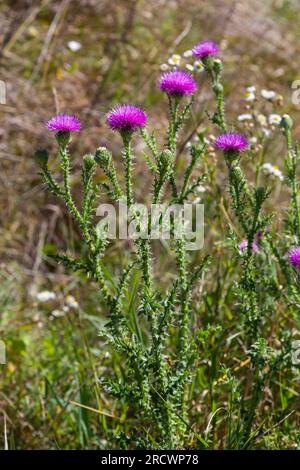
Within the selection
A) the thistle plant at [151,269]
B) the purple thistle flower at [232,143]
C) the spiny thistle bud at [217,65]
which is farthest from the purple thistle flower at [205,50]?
the purple thistle flower at [232,143]

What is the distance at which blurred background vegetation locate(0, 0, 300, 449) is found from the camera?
6.85 feet

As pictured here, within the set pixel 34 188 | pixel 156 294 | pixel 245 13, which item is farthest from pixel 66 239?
pixel 245 13

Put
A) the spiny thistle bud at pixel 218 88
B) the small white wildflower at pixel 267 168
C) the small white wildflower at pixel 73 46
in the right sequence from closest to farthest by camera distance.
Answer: the spiny thistle bud at pixel 218 88
the small white wildflower at pixel 267 168
the small white wildflower at pixel 73 46

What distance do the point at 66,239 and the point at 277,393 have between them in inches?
58.0

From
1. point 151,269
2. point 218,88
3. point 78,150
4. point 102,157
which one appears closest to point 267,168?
point 218,88

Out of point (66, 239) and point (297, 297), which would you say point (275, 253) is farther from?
point (66, 239)

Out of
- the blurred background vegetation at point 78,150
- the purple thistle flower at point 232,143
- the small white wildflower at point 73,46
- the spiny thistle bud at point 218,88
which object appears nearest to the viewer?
the purple thistle flower at point 232,143

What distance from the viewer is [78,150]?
11.6 feet

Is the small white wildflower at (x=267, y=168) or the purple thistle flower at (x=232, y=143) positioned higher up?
the small white wildflower at (x=267, y=168)

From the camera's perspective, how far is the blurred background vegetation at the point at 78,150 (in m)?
2.09

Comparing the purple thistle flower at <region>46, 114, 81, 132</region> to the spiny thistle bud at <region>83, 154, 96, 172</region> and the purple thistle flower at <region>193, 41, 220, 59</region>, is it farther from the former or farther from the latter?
the purple thistle flower at <region>193, 41, 220, 59</region>

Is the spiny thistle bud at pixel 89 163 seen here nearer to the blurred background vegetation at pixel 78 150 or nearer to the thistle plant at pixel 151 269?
the thistle plant at pixel 151 269

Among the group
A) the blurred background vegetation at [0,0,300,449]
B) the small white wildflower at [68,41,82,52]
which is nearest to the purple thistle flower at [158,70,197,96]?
the blurred background vegetation at [0,0,300,449]

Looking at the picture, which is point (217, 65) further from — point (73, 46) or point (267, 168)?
point (73, 46)
